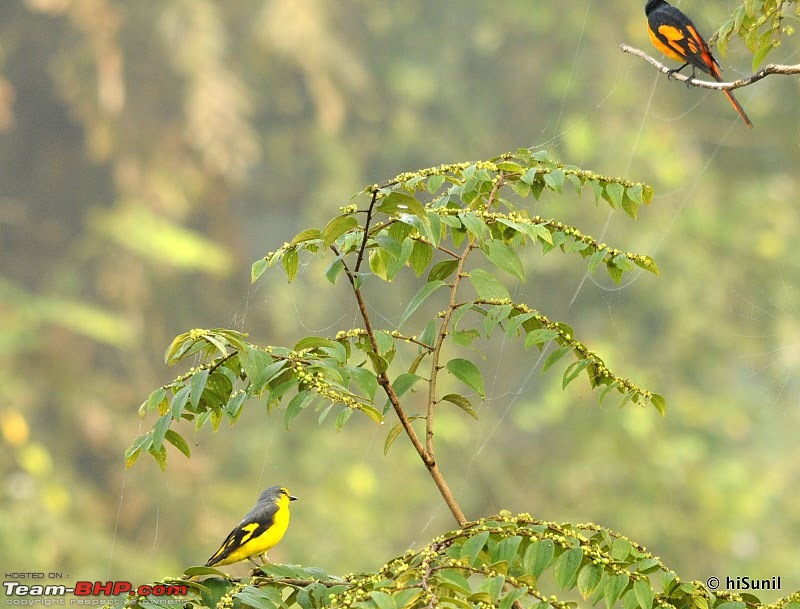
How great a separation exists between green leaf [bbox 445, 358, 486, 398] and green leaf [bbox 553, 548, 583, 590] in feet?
0.32

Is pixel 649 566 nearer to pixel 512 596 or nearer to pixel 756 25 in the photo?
pixel 512 596

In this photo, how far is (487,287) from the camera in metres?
0.49

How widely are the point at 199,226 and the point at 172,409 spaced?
3.25 metres

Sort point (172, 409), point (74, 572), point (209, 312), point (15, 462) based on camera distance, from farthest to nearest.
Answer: point (209, 312) → point (15, 462) → point (74, 572) → point (172, 409)

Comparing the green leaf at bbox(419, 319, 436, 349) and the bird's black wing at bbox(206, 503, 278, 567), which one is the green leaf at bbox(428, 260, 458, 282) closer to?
the green leaf at bbox(419, 319, 436, 349)

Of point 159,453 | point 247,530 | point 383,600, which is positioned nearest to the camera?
point 383,600

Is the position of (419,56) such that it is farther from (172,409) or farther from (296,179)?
(172,409)

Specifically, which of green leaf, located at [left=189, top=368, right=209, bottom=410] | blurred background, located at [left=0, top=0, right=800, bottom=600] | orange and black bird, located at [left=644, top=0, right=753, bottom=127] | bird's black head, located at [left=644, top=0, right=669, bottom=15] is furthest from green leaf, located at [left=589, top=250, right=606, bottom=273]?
blurred background, located at [left=0, top=0, right=800, bottom=600]

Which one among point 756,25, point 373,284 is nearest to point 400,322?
point 756,25

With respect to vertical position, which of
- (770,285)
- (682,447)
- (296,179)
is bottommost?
(682,447)

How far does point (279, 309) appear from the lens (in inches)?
130

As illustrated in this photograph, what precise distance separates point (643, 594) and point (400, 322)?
0.18m

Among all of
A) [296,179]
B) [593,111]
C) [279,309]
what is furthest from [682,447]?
[296,179]

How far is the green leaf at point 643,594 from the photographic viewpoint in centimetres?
41
